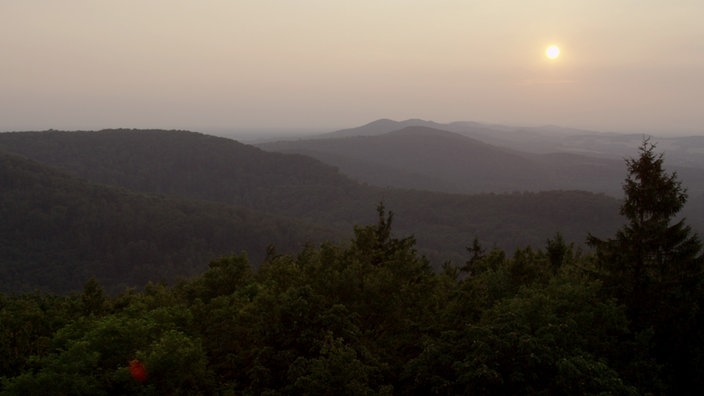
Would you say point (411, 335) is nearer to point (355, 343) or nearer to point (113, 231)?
point (355, 343)

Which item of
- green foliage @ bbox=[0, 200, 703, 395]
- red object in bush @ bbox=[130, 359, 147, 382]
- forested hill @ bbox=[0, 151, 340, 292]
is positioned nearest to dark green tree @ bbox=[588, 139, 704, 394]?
green foliage @ bbox=[0, 200, 703, 395]

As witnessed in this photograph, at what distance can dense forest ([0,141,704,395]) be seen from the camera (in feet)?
45.7

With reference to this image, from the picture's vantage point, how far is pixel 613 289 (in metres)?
19.5

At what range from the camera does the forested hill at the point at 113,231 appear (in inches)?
5059

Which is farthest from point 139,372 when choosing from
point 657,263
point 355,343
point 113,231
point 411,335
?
point 113,231

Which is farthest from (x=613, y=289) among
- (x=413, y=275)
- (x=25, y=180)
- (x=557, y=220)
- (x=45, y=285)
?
(x=25, y=180)

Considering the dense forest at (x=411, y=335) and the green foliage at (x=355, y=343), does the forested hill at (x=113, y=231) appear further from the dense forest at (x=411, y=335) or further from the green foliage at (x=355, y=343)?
the dense forest at (x=411, y=335)

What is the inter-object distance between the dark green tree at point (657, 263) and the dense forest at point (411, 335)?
0.16 ft

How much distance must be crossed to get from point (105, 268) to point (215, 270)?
388ft

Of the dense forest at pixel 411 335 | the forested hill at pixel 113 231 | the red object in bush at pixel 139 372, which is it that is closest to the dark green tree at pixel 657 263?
the dense forest at pixel 411 335

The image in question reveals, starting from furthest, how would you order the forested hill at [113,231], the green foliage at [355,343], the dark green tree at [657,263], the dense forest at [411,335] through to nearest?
1. the forested hill at [113,231]
2. the dark green tree at [657,263]
3. the dense forest at [411,335]
4. the green foliage at [355,343]

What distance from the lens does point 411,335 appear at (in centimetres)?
1898

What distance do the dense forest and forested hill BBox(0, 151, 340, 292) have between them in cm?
10974

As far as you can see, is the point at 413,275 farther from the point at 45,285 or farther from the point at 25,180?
the point at 25,180
